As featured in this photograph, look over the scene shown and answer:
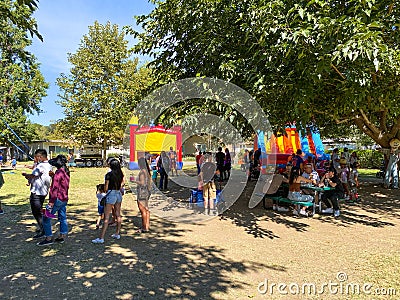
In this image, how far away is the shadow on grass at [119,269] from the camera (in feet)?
13.2

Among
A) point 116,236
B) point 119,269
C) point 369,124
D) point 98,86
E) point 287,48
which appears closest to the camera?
point 119,269

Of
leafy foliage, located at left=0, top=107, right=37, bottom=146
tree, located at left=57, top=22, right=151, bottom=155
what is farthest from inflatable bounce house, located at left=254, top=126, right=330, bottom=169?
leafy foliage, located at left=0, top=107, right=37, bottom=146

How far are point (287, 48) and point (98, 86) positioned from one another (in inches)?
1069

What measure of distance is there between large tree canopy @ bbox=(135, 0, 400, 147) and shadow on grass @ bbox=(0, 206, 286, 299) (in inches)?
129

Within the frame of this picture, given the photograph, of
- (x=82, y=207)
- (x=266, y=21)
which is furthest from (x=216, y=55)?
(x=82, y=207)

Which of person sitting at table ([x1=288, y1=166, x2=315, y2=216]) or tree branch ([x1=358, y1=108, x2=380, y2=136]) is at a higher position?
tree branch ([x1=358, y1=108, x2=380, y2=136])

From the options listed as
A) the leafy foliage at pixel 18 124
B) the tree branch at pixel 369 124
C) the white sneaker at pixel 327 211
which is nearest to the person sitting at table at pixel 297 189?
the white sneaker at pixel 327 211

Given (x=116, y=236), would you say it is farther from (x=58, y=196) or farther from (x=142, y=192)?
(x=58, y=196)

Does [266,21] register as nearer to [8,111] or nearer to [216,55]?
[216,55]

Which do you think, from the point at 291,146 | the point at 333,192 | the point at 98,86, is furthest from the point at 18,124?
the point at 333,192

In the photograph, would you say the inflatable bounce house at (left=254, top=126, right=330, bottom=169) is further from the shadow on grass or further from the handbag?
the shadow on grass

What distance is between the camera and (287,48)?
18.1 feet

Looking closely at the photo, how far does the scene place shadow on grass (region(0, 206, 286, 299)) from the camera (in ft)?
13.2

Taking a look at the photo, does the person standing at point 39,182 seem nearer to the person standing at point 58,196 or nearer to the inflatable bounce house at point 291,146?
the person standing at point 58,196
